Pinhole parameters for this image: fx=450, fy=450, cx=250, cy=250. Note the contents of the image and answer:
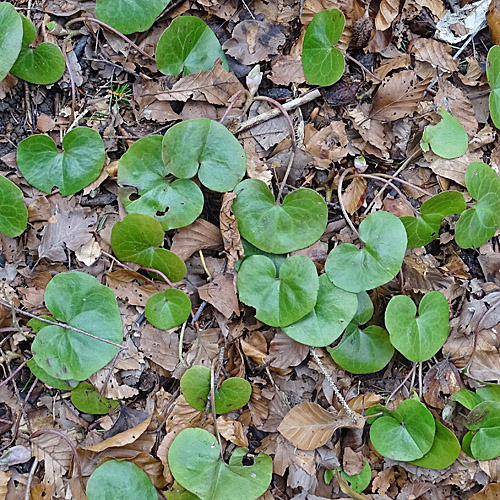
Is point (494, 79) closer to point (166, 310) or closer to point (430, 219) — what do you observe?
point (430, 219)

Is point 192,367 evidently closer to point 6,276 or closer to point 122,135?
point 6,276

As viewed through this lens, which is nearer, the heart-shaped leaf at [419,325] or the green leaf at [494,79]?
the heart-shaped leaf at [419,325]

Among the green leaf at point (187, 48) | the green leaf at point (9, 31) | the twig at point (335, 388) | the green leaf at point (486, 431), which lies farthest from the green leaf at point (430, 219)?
the green leaf at point (9, 31)

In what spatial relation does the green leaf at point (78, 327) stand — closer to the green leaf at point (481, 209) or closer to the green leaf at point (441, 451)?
the green leaf at point (441, 451)

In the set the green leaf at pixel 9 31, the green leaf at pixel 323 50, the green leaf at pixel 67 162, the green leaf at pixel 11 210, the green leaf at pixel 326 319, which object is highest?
the green leaf at pixel 9 31

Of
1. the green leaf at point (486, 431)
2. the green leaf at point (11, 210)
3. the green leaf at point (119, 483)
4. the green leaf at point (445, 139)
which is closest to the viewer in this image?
the green leaf at point (119, 483)

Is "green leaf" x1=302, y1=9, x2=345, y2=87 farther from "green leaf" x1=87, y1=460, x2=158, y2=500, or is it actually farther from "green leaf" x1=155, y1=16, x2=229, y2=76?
"green leaf" x1=87, y1=460, x2=158, y2=500

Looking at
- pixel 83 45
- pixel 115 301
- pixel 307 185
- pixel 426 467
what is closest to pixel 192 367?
pixel 115 301
